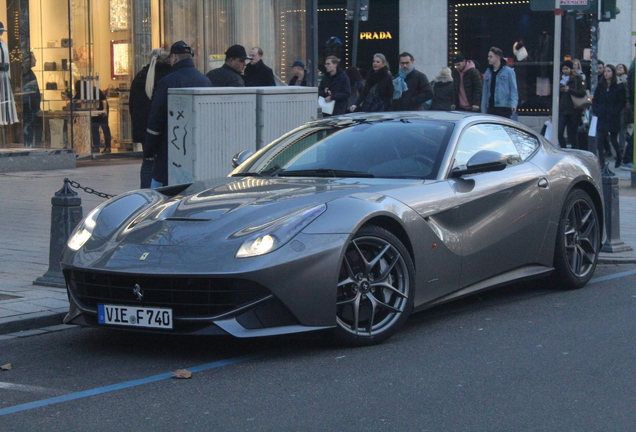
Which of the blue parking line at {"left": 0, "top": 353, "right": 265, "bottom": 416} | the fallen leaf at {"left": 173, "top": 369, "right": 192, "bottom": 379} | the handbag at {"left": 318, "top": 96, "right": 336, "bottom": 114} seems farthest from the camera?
the handbag at {"left": 318, "top": 96, "right": 336, "bottom": 114}

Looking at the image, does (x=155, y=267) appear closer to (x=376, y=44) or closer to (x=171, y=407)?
(x=171, y=407)

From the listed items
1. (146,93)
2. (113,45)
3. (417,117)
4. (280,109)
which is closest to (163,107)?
(280,109)

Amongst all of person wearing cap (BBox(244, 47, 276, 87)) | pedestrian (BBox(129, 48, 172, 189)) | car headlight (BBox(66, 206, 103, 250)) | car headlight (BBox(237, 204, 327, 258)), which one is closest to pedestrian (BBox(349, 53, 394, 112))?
person wearing cap (BBox(244, 47, 276, 87))

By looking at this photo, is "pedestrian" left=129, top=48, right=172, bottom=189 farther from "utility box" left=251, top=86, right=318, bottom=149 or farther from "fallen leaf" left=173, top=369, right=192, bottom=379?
"fallen leaf" left=173, top=369, right=192, bottom=379

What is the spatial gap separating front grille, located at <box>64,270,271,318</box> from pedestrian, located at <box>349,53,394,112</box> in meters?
10.5

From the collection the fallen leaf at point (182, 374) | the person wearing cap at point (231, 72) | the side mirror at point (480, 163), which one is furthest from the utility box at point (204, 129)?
the fallen leaf at point (182, 374)

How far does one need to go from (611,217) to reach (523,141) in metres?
2.23

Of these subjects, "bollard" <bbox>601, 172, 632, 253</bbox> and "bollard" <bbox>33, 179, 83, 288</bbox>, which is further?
"bollard" <bbox>601, 172, 632, 253</bbox>

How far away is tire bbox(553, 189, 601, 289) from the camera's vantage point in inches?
300

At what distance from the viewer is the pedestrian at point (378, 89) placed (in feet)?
52.2

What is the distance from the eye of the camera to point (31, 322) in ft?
21.7

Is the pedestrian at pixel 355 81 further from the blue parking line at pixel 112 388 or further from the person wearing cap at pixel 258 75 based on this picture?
the blue parking line at pixel 112 388

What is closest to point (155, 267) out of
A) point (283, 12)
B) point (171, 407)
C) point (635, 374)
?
point (171, 407)

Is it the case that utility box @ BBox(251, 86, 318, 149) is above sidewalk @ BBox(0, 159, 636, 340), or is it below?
above
